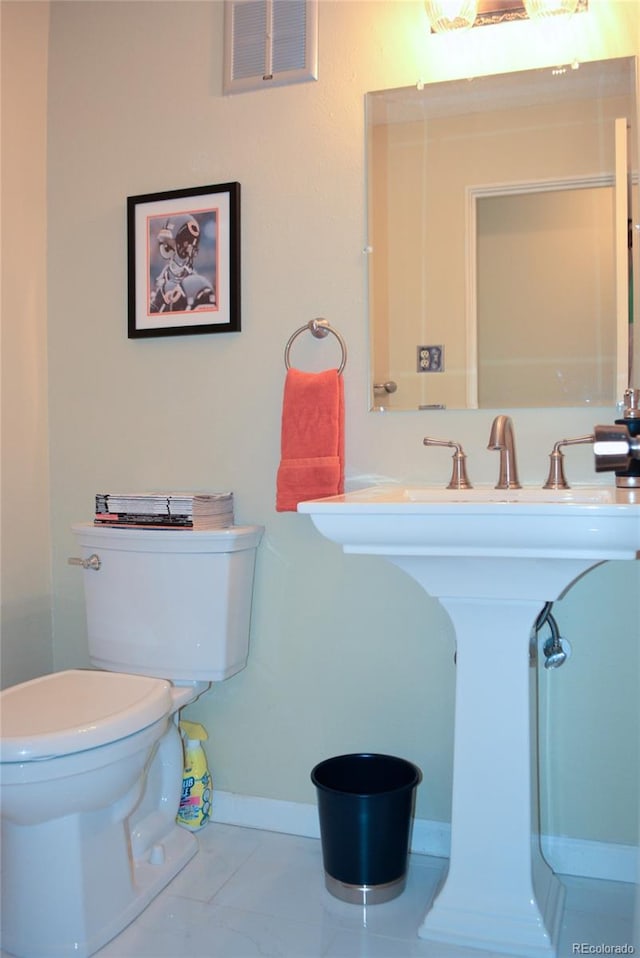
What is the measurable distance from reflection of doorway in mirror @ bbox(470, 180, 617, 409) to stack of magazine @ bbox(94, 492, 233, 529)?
654mm

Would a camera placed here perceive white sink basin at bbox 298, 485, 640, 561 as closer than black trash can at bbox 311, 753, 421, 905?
Yes

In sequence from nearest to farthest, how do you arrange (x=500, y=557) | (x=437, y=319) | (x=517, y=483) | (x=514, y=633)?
(x=500, y=557)
(x=514, y=633)
(x=517, y=483)
(x=437, y=319)

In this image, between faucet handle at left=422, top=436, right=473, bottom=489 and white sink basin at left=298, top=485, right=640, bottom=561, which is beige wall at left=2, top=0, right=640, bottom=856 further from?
white sink basin at left=298, top=485, right=640, bottom=561

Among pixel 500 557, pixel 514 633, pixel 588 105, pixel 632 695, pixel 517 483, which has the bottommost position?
pixel 632 695

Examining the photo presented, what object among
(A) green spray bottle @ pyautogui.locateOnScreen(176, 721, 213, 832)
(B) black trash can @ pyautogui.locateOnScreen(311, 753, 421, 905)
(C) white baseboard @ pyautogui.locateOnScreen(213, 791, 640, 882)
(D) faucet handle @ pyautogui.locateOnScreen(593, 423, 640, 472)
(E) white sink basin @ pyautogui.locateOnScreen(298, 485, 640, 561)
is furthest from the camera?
(A) green spray bottle @ pyautogui.locateOnScreen(176, 721, 213, 832)

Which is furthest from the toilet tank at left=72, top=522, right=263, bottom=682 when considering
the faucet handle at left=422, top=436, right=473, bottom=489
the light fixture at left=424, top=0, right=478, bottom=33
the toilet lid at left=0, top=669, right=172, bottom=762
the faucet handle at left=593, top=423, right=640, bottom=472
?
the light fixture at left=424, top=0, right=478, bottom=33

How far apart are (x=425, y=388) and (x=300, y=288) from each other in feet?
1.29

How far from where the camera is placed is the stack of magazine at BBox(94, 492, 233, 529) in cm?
176

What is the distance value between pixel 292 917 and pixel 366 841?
206mm

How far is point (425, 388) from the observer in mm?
1765

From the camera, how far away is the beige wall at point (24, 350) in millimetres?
1966

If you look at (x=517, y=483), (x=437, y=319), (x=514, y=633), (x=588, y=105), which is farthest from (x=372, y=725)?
(x=588, y=105)

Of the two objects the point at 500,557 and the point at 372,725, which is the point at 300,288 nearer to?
the point at 500,557

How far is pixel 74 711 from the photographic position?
4.75 feet
